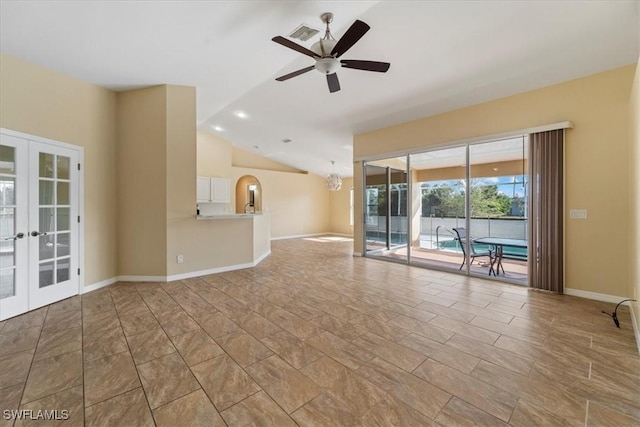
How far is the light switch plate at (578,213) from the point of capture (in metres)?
3.61

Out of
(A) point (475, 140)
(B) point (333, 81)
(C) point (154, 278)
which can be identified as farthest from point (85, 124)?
(A) point (475, 140)

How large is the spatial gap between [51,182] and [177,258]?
6.13ft

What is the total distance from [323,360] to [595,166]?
4.21 meters

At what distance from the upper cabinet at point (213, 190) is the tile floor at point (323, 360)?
15.6ft

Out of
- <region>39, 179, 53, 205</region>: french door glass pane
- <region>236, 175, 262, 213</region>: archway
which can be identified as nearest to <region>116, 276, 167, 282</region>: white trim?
<region>39, 179, 53, 205</region>: french door glass pane

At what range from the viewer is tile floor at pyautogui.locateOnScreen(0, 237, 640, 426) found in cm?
161

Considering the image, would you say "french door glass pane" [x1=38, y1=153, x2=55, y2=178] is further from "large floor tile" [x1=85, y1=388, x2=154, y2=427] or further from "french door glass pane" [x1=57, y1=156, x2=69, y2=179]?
"large floor tile" [x1=85, y1=388, x2=154, y2=427]

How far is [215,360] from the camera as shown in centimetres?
214

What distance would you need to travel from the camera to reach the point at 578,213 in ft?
12.0

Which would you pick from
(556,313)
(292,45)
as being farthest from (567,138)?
(292,45)

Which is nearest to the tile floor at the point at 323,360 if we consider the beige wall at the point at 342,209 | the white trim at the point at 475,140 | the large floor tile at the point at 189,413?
the large floor tile at the point at 189,413

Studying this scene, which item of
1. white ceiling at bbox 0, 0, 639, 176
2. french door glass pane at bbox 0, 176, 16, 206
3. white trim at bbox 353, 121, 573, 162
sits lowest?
french door glass pane at bbox 0, 176, 16, 206

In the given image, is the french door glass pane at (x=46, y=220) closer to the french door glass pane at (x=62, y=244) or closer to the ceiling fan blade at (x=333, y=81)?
the french door glass pane at (x=62, y=244)

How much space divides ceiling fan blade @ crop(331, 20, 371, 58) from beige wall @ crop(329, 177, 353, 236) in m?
8.44
